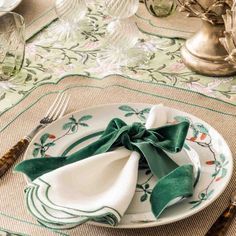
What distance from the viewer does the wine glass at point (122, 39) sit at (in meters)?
0.90

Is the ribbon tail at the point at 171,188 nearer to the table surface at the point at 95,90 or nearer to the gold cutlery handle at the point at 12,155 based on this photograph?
the table surface at the point at 95,90

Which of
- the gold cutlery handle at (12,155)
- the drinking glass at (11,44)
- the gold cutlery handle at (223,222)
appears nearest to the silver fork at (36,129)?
the gold cutlery handle at (12,155)

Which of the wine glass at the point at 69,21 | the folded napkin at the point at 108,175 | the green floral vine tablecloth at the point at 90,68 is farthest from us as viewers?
the wine glass at the point at 69,21

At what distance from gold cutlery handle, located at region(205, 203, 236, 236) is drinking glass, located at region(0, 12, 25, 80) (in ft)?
1.38

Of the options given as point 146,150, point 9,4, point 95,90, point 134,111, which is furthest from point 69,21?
point 146,150

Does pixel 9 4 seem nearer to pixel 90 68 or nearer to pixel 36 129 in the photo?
pixel 90 68

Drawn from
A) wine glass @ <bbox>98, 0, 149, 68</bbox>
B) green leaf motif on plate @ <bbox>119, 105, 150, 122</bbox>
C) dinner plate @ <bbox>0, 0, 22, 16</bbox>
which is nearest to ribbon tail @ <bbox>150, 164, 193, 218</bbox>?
green leaf motif on plate @ <bbox>119, 105, 150, 122</bbox>

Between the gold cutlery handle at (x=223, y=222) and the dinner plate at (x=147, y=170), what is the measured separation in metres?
0.02

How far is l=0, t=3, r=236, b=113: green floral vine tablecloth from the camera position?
820mm

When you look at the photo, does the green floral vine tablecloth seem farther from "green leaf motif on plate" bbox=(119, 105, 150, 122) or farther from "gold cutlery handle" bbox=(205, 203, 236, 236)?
"gold cutlery handle" bbox=(205, 203, 236, 236)

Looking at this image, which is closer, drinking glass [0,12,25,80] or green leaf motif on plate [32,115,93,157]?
green leaf motif on plate [32,115,93,157]

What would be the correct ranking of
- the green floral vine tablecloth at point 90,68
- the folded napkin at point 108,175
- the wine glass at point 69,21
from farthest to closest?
the wine glass at point 69,21 → the green floral vine tablecloth at point 90,68 → the folded napkin at point 108,175

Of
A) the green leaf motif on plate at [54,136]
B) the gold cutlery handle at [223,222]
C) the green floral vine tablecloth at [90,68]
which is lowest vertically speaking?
the green floral vine tablecloth at [90,68]

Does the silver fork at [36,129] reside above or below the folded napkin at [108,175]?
below
